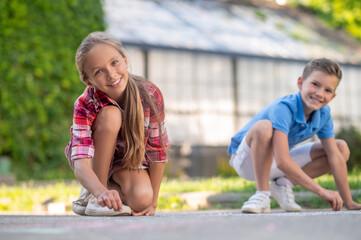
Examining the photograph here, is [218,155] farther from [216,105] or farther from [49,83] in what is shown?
[49,83]

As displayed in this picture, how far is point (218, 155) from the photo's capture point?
1198 cm

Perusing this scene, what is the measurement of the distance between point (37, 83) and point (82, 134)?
6.53 metres

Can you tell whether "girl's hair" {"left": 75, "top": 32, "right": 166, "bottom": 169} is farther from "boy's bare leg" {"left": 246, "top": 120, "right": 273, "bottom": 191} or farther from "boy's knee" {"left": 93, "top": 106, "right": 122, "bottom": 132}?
"boy's bare leg" {"left": 246, "top": 120, "right": 273, "bottom": 191}

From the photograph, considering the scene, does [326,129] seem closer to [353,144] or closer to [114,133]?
[114,133]

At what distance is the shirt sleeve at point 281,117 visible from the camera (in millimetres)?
3402

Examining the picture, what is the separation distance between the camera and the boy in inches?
132

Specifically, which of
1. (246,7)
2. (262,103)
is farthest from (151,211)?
(246,7)

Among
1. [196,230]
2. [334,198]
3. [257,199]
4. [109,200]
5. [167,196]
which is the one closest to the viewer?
[196,230]

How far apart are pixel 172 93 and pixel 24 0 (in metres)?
3.97

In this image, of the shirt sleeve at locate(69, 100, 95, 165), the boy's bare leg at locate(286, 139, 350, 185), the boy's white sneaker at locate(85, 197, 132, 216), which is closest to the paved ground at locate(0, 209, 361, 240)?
the boy's white sneaker at locate(85, 197, 132, 216)

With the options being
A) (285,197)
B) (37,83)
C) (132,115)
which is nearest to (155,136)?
(132,115)

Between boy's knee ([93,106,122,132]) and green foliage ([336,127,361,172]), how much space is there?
7.70m

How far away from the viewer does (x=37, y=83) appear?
928 cm

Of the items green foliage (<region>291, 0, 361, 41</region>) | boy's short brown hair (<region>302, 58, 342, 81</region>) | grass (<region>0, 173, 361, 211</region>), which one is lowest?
grass (<region>0, 173, 361, 211</region>)
